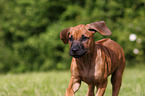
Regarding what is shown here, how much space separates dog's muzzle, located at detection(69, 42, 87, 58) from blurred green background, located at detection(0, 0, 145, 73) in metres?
10.1

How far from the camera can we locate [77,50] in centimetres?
255

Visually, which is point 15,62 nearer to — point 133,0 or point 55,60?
point 55,60

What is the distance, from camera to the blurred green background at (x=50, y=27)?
43.1 feet

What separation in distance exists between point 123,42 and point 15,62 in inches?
324

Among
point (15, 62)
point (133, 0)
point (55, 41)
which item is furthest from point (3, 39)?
point (133, 0)

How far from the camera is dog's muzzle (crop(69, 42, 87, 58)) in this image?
2.55 meters

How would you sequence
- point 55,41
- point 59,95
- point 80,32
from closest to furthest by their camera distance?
point 80,32, point 59,95, point 55,41

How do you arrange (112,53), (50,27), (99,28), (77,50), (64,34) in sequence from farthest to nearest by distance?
(50,27)
(112,53)
(64,34)
(99,28)
(77,50)

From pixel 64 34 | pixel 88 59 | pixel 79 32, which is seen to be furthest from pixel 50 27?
pixel 79 32

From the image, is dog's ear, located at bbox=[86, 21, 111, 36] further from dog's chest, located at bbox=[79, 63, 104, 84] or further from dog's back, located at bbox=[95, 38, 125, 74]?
dog's chest, located at bbox=[79, 63, 104, 84]

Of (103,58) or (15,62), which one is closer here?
(103,58)

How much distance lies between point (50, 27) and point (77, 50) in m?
12.4

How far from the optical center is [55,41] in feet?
44.9

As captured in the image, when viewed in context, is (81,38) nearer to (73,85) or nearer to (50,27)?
(73,85)
